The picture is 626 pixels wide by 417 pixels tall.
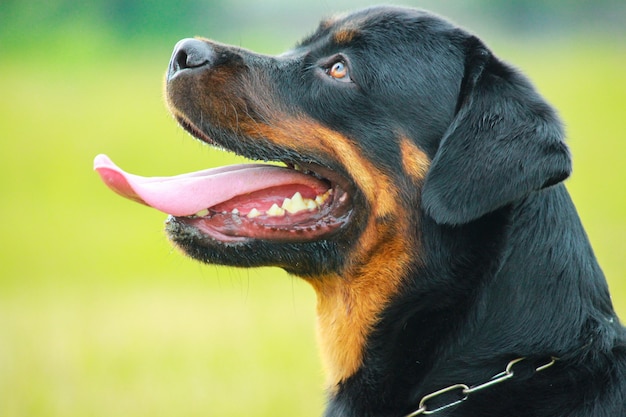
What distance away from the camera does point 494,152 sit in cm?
359

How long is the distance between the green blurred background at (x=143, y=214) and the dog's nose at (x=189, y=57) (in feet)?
2.81

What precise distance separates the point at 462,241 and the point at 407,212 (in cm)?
28

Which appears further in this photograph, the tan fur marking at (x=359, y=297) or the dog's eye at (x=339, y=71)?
the dog's eye at (x=339, y=71)

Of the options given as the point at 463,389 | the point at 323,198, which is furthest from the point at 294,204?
the point at 463,389

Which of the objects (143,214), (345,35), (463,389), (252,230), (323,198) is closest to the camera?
(463,389)

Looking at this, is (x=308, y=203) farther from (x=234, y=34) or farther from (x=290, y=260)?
(x=234, y=34)

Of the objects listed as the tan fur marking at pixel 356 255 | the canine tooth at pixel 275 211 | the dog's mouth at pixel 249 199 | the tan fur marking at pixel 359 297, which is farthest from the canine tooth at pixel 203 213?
the tan fur marking at pixel 359 297

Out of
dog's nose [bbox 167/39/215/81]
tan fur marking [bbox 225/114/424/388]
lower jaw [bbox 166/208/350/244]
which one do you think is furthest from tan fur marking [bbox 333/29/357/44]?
lower jaw [bbox 166/208/350/244]

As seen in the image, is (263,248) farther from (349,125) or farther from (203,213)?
(349,125)

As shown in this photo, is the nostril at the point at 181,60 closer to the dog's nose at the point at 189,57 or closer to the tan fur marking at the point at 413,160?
the dog's nose at the point at 189,57

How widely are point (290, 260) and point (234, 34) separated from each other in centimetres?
1478

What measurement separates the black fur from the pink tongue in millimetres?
137

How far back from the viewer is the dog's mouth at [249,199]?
393cm

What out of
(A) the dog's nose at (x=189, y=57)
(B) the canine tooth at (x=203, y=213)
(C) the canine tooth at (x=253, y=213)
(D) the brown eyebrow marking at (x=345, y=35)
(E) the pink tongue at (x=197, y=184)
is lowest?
(C) the canine tooth at (x=253, y=213)
